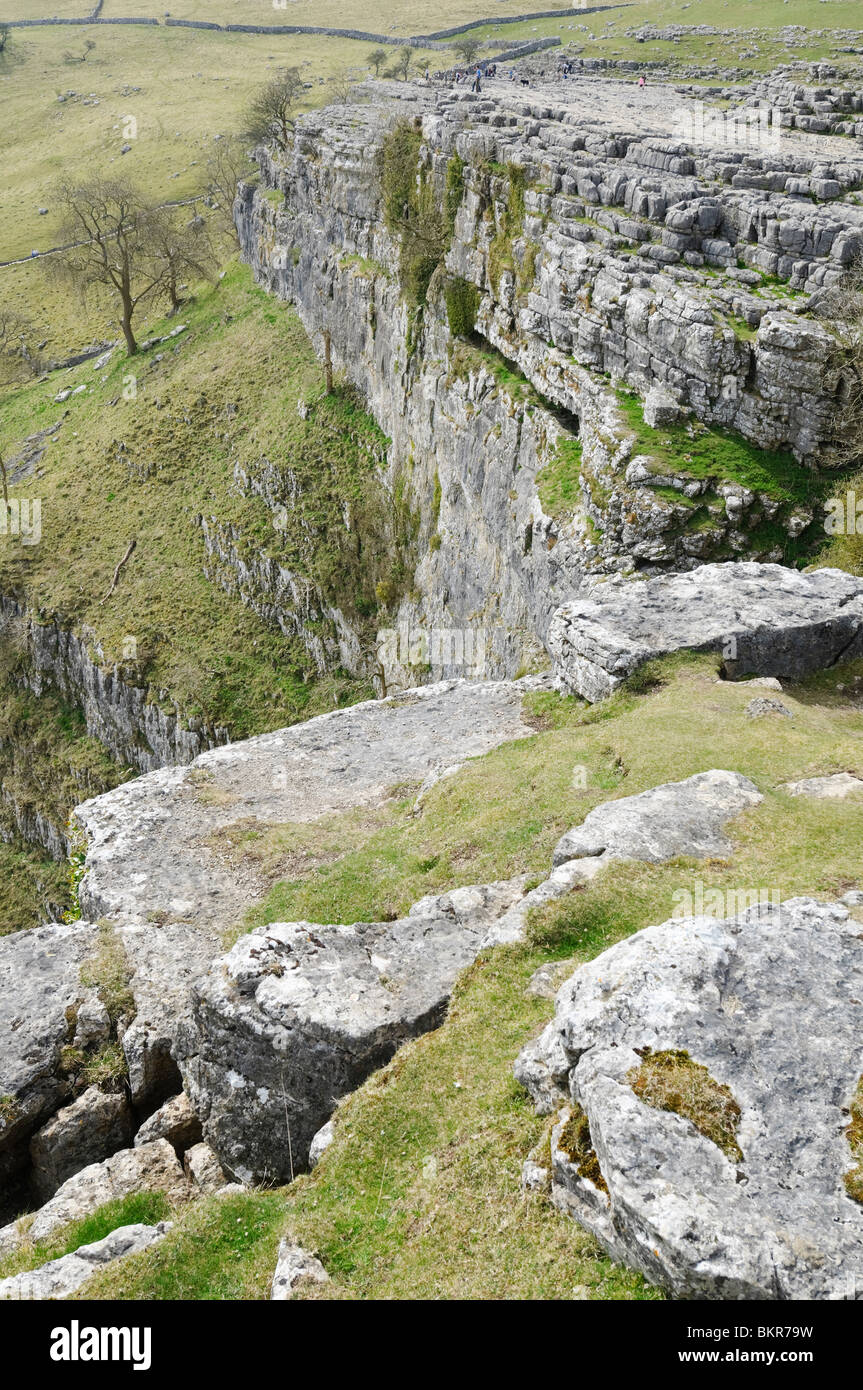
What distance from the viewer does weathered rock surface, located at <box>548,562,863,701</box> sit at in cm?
2014

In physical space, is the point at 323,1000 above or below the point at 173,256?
below

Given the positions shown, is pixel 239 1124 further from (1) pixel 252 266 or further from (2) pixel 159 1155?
(1) pixel 252 266

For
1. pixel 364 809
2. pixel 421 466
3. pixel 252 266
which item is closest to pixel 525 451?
pixel 421 466

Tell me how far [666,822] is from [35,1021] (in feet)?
33.9

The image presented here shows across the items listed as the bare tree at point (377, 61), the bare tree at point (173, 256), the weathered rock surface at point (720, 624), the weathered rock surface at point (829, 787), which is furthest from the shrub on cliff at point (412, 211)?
the bare tree at point (377, 61)

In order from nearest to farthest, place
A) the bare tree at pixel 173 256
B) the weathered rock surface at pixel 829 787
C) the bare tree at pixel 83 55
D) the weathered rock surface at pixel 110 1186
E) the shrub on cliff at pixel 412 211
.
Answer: the weathered rock surface at pixel 110 1186 < the weathered rock surface at pixel 829 787 < the shrub on cliff at pixel 412 211 < the bare tree at pixel 173 256 < the bare tree at pixel 83 55

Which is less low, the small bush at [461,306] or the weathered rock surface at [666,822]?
the small bush at [461,306]

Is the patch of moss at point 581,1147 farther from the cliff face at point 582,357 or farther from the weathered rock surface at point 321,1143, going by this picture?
the cliff face at point 582,357

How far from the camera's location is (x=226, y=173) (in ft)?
299

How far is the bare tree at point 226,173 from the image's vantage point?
8312 cm

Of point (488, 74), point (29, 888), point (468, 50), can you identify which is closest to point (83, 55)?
point (468, 50)

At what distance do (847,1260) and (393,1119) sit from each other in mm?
4892

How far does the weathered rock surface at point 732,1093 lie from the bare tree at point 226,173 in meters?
87.6

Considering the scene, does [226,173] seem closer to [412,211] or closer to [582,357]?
[412,211]
